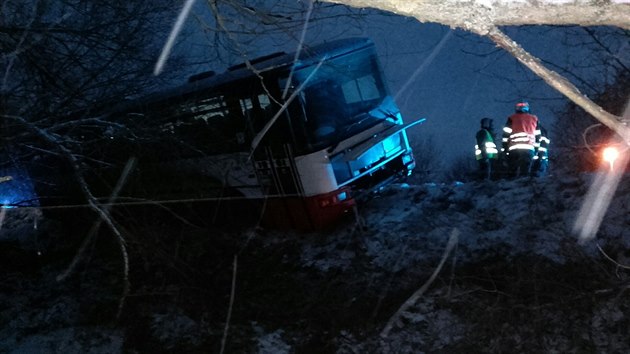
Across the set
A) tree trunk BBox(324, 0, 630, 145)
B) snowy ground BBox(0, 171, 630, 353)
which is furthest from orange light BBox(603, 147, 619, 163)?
tree trunk BBox(324, 0, 630, 145)

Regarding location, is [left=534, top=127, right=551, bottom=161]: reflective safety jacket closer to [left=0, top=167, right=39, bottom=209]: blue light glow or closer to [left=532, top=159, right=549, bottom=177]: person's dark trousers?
[left=532, top=159, right=549, bottom=177]: person's dark trousers

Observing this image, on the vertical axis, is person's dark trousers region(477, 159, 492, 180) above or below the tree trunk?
below

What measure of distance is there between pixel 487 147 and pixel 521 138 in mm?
815

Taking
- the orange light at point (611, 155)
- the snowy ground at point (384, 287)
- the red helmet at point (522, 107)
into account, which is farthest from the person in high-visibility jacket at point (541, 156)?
the orange light at point (611, 155)

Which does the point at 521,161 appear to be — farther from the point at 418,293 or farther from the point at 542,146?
the point at 418,293

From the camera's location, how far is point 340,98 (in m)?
8.26

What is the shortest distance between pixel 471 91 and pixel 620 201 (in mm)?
59436

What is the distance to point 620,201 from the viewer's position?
6.09m

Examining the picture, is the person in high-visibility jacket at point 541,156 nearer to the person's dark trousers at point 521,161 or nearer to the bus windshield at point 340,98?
the person's dark trousers at point 521,161

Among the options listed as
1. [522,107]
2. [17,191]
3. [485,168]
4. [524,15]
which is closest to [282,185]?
[485,168]

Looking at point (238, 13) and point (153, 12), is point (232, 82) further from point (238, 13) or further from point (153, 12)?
point (238, 13)

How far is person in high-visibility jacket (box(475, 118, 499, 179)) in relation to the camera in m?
9.09

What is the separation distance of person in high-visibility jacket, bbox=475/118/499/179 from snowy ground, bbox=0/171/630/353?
4.23ft

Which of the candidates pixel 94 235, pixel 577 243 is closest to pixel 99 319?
pixel 94 235
